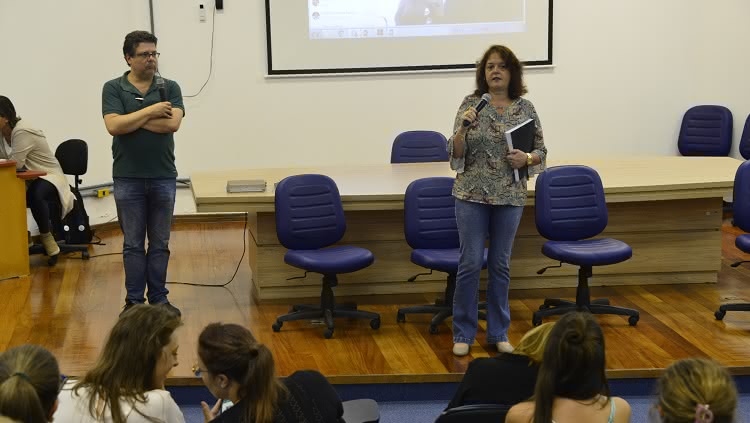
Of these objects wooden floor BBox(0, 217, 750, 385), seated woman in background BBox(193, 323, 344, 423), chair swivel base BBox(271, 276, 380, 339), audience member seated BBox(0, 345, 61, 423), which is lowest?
wooden floor BBox(0, 217, 750, 385)

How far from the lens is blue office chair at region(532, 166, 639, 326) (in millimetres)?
5090

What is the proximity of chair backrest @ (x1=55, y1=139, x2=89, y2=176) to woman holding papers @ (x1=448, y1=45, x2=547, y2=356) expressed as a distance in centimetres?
375

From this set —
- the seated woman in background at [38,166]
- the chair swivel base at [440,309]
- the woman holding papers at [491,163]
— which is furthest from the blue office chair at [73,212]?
the woman holding papers at [491,163]

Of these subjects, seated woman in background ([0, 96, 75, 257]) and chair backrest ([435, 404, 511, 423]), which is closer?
chair backrest ([435, 404, 511, 423])

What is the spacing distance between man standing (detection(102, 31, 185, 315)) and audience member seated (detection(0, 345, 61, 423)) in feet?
8.83

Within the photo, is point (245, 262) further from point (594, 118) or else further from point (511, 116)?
point (594, 118)

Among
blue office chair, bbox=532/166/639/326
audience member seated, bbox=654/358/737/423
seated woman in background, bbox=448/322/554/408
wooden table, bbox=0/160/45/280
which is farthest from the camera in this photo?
wooden table, bbox=0/160/45/280

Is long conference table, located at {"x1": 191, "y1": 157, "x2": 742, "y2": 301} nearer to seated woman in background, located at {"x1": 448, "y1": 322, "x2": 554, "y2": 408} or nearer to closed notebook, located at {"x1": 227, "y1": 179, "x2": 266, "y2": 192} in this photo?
closed notebook, located at {"x1": 227, "y1": 179, "x2": 266, "y2": 192}

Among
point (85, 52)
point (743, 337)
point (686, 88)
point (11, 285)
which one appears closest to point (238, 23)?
point (85, 52)

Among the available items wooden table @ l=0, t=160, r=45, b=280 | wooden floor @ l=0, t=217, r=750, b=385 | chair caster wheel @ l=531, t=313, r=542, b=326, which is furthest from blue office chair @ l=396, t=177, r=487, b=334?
wooden table @ l=0, t=160, r=45, b=280

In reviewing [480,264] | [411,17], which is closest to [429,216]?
[480,264]

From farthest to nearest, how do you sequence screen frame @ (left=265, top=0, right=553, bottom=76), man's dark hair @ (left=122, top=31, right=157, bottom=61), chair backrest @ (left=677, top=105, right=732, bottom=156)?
chair backrest @ (left=677, top=105, right=732, bottom=156) → screen frame @ (left=265, top=0, right=553, bottom=76) → man's dark hair @ (left=122, top=31, right=157, bottom=61)

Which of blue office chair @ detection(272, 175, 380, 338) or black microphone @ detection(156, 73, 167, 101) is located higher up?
black microphone @ detection(156, 73, 167, 101)

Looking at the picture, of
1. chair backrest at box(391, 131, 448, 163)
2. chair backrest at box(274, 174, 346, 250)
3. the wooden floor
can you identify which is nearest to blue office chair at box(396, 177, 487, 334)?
the wooden floor
